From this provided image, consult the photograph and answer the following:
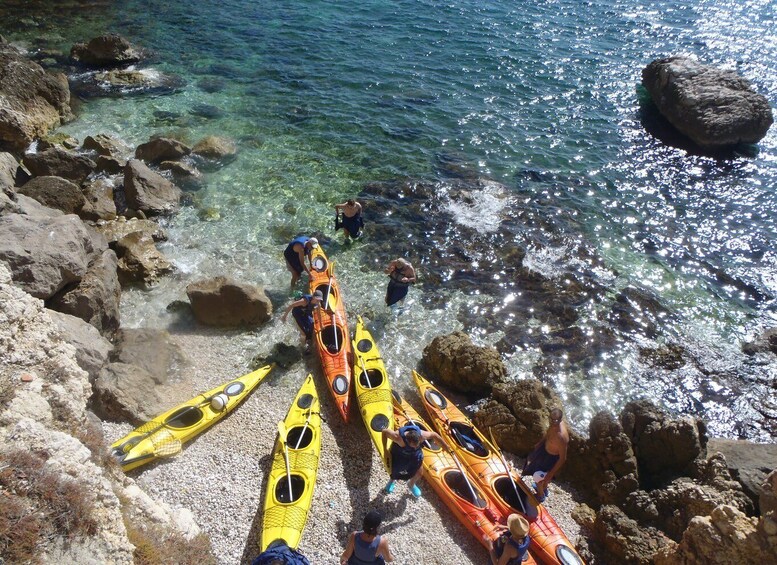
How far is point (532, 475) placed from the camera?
11.2 m

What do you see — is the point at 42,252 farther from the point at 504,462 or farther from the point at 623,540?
the point at 623,540

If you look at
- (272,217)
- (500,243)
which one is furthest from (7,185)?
(500,243)

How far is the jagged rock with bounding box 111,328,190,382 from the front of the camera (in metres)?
12.1

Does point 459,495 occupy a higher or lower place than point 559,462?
lower

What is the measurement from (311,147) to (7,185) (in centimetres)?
1088

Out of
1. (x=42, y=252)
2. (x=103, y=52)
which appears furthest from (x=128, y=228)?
(x=103, y=52)

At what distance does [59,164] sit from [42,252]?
7.77 m

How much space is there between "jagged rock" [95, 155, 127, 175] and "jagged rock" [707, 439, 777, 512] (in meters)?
20.8

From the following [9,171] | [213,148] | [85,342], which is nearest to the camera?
[85,342]

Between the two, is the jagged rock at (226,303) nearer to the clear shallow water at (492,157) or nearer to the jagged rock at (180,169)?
the clear shallow water at (492,157)

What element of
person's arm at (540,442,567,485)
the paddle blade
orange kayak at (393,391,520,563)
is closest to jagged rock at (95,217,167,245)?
the paddle blade

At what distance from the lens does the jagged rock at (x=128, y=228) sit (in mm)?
16172

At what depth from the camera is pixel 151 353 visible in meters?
12.4

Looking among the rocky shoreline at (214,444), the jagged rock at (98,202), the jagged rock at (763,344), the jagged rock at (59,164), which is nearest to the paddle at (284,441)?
the rocky shoreline at (214,444)
